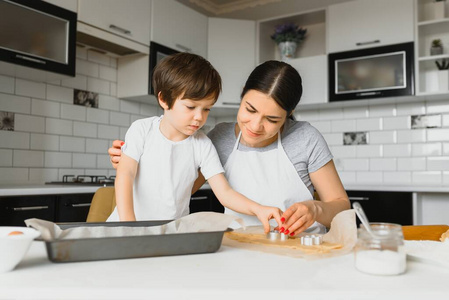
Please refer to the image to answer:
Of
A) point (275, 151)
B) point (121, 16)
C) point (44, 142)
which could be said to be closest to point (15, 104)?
point (44, 142)

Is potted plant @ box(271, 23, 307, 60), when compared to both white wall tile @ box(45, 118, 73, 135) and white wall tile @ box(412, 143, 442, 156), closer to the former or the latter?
white wall tile @ box(412, 143, 442, 156)

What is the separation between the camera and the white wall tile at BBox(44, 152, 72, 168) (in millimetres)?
2980

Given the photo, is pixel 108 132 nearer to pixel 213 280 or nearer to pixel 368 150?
pixel 368 150

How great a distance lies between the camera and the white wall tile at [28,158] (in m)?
2.80

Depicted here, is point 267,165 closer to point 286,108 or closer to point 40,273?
point 286,108

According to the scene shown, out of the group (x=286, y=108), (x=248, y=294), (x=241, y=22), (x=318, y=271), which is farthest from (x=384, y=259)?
(x=241, y=22)

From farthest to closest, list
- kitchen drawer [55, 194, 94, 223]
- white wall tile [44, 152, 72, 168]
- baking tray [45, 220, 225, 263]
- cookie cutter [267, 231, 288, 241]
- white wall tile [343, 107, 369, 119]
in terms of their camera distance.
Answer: white wall tile [343, 107, 369, 119], white wall tile [44, 152, 72, 168], kitchen drawer [55, 194, 94, 223], cookie cutter [267, 231, 288, 241], baking tray [45, 220, 225, 263]

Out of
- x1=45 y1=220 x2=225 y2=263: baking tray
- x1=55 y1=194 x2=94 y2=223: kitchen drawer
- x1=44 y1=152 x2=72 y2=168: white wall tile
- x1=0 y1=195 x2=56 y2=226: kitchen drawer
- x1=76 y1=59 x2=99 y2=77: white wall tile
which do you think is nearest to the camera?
x1=45 y1=220 x2=225 y2=263: baking tray

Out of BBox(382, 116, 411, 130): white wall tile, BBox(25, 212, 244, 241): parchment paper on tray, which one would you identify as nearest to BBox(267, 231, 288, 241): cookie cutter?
BBox(25, 212, 244, 241): parchment paper on tray

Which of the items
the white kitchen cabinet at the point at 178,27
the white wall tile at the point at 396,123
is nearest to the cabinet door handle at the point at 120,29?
the white kitchen cabinet at the point at 178,27

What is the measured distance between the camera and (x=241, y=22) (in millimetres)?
3988

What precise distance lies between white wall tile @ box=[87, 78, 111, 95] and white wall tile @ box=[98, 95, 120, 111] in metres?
0.04

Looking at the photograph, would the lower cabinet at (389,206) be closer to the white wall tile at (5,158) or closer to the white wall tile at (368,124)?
the white wall tile at (368,124)

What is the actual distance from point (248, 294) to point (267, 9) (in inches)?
149
